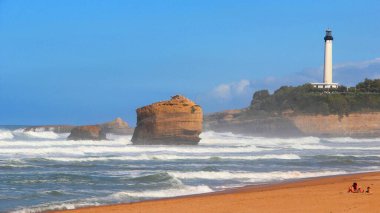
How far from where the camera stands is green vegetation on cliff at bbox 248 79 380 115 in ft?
233

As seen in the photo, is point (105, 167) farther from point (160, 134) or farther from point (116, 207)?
point (160, 134)

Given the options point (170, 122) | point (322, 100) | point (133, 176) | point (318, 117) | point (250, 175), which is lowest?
point (133, 176)

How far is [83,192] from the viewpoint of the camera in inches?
663

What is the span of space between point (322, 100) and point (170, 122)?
3202 centimetres

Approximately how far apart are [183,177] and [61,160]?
8.97m

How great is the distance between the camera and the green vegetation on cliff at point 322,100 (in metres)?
71.0

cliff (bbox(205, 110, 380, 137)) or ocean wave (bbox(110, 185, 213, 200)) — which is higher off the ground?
cliff (bbox(205, 110, 380, 137))

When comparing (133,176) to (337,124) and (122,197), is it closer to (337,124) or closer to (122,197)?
(122,197)

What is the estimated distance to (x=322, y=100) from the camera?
71.6m

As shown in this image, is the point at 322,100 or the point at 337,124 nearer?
the point at 337,124

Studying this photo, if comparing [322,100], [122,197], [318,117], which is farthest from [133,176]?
[322,100]

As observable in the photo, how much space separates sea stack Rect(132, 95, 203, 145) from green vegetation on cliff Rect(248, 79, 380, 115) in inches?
1174

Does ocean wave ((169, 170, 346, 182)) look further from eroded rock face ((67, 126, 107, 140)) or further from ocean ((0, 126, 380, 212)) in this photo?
eroded rock face ((67, 126, 107, 140))

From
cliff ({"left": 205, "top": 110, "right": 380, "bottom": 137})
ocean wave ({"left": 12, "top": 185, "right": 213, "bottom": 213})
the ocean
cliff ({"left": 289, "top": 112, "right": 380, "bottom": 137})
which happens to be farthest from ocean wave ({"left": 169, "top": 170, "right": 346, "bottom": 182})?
cliff ({"left": 289, "top": 112, "right": 380, "bottom": 137})
